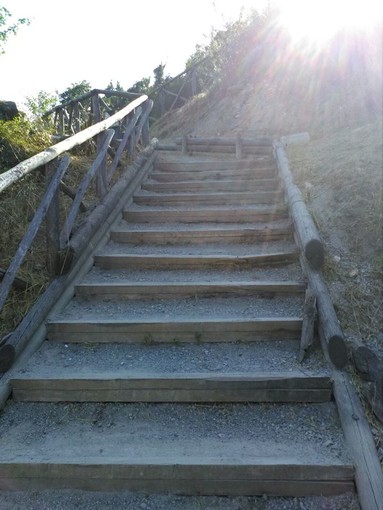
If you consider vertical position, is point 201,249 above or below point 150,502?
above

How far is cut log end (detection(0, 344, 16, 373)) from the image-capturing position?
2723mm

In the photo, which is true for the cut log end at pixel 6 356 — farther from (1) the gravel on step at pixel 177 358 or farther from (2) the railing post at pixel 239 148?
(2) the railing post at pixel 239 148

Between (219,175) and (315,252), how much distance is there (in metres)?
2.91

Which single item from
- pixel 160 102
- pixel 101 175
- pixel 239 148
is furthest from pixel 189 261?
pixel 160 102

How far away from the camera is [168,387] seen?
8.57ft

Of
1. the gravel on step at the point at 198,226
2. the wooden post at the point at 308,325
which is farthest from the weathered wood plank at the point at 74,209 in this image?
the wooden post at the point at 308,325

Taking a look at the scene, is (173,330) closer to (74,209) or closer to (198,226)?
(74,209)

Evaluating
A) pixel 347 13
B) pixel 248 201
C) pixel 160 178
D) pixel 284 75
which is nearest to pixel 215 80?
pixel 284 75

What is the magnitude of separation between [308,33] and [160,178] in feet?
21.4

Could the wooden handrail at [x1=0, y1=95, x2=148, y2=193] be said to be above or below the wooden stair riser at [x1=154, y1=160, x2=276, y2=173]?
above

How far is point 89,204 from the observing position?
4652 millimetres

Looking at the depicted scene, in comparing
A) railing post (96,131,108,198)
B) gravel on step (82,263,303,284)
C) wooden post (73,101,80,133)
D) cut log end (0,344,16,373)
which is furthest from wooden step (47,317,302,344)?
wooden post (73,101,80,133)

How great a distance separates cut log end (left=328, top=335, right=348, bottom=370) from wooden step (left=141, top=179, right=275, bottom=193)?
3.21 meters

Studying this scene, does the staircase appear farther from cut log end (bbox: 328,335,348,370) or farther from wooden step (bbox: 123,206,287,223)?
wooden step (bbox: 123,206,287,223)
